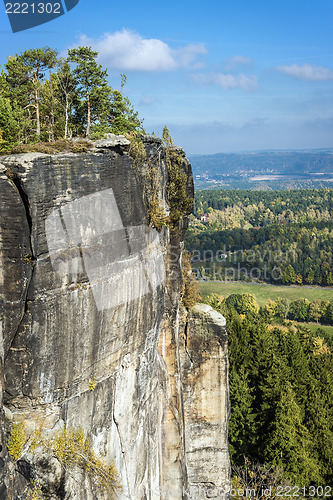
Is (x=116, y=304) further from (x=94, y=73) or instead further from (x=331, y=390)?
(x=331, y=390)

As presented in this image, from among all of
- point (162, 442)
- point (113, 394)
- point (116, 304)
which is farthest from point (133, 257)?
point (162, 442)

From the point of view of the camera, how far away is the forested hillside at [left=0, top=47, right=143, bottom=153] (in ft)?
63.3

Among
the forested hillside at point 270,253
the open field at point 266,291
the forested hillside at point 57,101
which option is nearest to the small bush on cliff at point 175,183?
the forested hillside at point 57,101

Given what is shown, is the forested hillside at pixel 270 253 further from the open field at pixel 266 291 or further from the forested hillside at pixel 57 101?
the forested hillside at pixel 57 101

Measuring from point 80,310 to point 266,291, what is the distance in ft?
368

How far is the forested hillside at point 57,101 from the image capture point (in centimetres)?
1928

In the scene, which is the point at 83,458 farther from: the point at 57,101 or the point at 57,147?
the point at 57,101

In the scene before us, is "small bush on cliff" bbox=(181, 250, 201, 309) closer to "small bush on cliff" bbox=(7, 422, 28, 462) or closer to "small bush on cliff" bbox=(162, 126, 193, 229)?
"small bush on cliff" bbox=(162, 126, 193, 229)

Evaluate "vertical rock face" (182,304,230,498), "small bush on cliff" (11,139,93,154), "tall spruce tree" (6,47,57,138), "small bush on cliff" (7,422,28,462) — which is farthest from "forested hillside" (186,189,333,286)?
"small bush on cliff" (7,422,28,462)

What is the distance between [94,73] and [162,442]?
729 inches

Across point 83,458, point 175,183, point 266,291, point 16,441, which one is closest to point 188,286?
point 175,183

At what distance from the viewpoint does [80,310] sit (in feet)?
47.8

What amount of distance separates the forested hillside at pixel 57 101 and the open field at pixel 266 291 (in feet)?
303

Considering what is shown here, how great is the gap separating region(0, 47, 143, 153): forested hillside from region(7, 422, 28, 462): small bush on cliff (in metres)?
10.6
